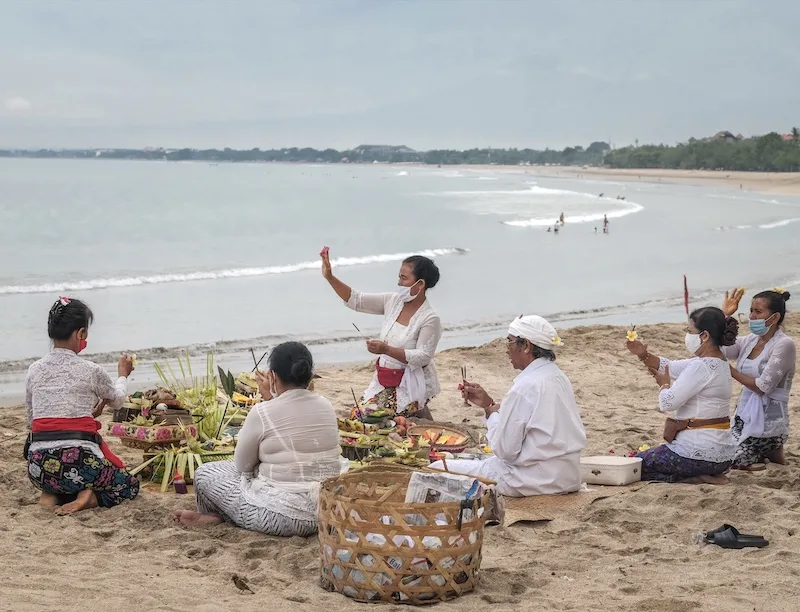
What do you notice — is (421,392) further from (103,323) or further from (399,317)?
(103,323)

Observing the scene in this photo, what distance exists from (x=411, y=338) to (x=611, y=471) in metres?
2.23

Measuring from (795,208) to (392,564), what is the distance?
5478 cm

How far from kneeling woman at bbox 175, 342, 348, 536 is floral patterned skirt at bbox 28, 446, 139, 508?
2.14 feet

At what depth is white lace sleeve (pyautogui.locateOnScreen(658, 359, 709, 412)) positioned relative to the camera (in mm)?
6340

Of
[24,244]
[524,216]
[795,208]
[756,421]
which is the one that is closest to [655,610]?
[756,421]

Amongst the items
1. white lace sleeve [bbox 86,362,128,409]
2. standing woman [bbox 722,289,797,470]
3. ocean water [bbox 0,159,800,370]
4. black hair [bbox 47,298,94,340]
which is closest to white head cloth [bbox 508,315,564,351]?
standing woman [bbox 722,289,797,470]

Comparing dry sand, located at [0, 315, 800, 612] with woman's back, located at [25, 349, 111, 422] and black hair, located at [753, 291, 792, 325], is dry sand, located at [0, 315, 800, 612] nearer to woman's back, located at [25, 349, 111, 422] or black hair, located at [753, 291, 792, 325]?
woman's back, located at [25, 349, 111, 422]

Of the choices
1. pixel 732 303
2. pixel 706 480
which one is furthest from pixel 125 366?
pixel 732 303

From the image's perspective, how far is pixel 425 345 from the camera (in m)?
8.07

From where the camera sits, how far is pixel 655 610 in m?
4.32

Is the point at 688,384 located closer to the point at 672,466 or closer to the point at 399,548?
the point at 672,466

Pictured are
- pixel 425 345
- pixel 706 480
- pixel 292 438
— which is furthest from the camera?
pixel 425 345

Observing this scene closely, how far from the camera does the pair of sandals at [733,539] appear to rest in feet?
17.0

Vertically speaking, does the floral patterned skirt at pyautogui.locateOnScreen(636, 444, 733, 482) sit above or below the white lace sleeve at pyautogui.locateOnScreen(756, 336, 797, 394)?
below
